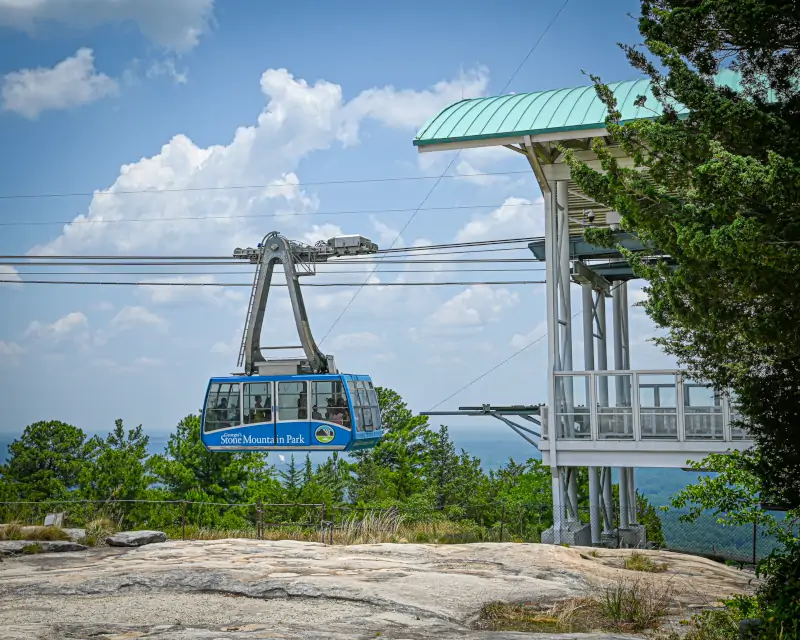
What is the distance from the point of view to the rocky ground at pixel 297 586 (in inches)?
484

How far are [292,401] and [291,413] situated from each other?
30cm

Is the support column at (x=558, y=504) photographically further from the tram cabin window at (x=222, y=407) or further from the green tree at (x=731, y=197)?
the green tree at (x=731, y=197)

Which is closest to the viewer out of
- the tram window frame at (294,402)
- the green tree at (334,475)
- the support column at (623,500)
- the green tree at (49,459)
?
the tram window frame at (294,402)

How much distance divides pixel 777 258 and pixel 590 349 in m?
A: 15.5

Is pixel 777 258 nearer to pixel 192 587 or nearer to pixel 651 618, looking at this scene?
pixel 651 618

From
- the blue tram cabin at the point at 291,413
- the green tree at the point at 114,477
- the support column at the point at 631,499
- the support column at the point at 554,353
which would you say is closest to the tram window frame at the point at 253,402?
the blue tram cabin at the point at 291,413

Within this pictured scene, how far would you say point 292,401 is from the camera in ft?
75.3

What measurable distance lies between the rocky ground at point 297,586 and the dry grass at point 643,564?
0.23 m

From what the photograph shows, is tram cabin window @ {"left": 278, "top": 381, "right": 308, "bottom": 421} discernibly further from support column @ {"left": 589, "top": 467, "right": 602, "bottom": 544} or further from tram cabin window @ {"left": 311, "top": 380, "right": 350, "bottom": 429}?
support column @ {"left": 589, "top": 467, "right": 602, "bottom": 544}

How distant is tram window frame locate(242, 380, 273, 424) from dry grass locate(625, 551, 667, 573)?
962 centimetres

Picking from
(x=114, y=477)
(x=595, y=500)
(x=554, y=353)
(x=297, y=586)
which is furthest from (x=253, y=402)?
(x=114, y=477)

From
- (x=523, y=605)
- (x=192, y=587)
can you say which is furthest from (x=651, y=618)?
(x=192, y=587)

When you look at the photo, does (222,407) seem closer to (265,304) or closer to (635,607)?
(265,304)

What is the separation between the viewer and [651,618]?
12117mm
